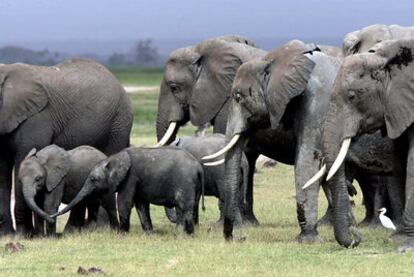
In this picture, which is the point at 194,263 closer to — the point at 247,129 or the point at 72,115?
the point at 247,129

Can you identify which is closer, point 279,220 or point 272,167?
point 279,220

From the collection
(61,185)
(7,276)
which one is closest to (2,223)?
(61,185)

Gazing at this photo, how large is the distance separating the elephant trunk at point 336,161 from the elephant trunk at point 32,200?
135 inches

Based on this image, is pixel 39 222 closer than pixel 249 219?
Yes

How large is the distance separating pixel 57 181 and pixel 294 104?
9.74 feet

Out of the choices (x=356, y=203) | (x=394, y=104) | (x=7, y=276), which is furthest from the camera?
(x=356, y=203)

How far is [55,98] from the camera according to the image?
1762 centimetres

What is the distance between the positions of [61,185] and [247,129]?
2532 mm

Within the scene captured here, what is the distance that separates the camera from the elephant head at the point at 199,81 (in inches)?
684

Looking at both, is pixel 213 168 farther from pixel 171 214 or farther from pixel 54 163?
pixel 54 163

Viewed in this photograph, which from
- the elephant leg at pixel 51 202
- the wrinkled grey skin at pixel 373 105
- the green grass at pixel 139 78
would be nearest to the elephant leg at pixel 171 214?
the elephant leg at pixel 51 202

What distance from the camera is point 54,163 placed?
53.7ft

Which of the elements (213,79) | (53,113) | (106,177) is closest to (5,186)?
(53,113)

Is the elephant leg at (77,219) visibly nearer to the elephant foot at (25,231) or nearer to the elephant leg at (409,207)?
the elephant foot at (25,231)
